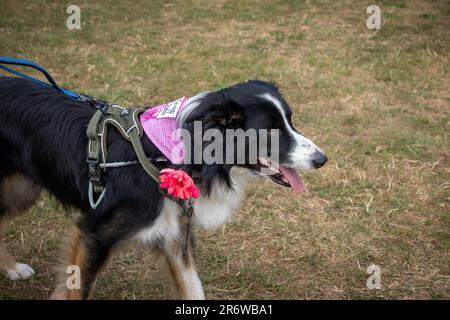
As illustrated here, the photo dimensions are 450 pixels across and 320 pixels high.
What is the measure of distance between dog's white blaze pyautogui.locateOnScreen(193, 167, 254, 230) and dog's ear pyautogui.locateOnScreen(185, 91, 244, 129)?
0.86 feet

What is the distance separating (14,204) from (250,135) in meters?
1.71

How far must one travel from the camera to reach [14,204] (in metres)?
3.49

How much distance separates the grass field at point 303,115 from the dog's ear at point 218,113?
1.15 meters

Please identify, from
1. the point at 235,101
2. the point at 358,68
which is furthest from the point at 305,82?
the point at 235,101

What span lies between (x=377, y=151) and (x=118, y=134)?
2.85 metres

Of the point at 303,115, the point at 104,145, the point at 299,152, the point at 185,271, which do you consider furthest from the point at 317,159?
the point at 303,115

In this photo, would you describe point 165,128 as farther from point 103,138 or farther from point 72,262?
point 72,262

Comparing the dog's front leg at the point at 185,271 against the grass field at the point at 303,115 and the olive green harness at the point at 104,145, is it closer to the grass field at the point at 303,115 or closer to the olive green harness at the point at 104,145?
the grass field at the point at 303,115

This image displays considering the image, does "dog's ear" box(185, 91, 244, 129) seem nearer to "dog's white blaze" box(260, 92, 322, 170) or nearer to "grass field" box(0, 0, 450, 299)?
"dog's white blaze" box(260, 92, 322, 170)

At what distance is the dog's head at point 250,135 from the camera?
8.82ft

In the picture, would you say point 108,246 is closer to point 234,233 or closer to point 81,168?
point 81,168

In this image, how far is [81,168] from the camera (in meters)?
2.87

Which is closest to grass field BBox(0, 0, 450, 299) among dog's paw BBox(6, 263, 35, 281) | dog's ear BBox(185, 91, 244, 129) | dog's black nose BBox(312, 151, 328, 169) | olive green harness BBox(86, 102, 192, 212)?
dog's paw BBox(6, 263, 35, 281)

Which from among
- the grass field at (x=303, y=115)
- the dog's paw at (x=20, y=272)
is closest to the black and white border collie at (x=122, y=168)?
the grass field at (x=303, y=115)
